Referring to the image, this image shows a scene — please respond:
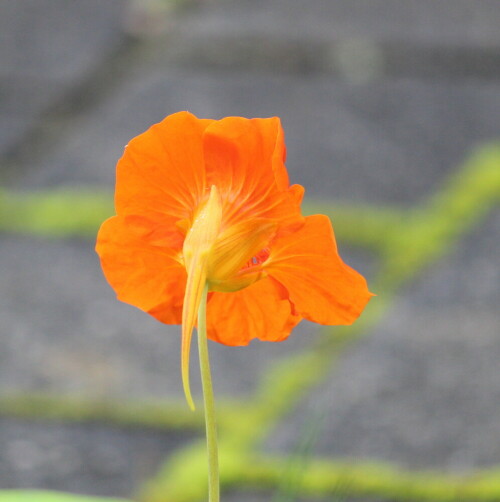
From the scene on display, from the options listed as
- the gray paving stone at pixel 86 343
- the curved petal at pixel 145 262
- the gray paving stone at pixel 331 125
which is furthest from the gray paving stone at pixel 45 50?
the curved petal at pixel 145 262

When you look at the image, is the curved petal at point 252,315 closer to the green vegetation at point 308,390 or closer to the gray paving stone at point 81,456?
the green vegetation at point 308,390

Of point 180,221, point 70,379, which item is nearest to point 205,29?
point 70,379

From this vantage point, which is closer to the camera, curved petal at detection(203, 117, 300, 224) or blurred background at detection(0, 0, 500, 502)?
curved petal at detection(203, 117, 300, 224)

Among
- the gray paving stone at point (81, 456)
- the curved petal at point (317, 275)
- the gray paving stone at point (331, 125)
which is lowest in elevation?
the curved petal at point (317, 275)

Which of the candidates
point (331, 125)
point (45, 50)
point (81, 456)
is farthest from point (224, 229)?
point (45, 50)

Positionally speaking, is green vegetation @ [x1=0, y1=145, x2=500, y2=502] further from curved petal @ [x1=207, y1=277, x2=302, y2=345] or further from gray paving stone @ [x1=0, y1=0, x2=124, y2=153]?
gray paving stone @ [x1=0, y1=0, x2=124, y2=153]

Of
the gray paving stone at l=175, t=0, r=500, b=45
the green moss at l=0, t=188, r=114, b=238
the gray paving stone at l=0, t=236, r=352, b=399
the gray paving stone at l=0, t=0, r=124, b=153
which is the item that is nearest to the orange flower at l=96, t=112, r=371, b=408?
the gray paving stone at l=0, t=236, r=352, b=399

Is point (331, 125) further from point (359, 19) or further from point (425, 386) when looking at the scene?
point (425, 386)
